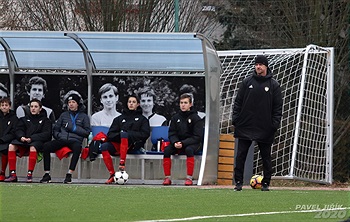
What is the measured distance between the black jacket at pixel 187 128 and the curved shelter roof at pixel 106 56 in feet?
1.59

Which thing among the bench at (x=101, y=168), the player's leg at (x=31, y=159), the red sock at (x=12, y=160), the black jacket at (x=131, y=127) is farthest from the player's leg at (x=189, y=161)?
the red sock at (x=12, y=160)

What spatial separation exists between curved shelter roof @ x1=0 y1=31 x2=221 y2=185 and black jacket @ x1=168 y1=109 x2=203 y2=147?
1.59 feet

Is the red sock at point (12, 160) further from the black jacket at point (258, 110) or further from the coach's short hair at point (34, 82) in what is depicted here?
the black jacket at point (258, 110)

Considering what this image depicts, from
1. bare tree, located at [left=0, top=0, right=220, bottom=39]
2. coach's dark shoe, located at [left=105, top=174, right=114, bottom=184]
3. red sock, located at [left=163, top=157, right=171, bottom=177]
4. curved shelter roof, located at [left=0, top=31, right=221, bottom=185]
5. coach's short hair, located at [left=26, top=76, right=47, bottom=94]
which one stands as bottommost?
coach's dark shoe, located at [left=105, top=174, right=114, bottom=184]

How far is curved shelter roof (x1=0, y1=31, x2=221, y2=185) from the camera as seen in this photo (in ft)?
54.3

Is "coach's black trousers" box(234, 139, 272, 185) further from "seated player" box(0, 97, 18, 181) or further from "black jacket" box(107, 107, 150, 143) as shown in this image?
"seated player" box(0, 97, 18, 181)

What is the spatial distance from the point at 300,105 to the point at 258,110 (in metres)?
4.49

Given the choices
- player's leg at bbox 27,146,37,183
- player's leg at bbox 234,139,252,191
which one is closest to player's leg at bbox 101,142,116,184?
player's leg at bbox 27,146,37,183

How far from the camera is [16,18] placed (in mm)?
26188

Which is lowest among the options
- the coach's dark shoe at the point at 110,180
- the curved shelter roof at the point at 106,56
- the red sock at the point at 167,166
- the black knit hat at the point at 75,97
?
the coach's dark shoe at the point at 110,180

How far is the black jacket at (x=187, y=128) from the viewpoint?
52.0ft

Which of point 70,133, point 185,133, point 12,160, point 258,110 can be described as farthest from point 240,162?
point 12,160

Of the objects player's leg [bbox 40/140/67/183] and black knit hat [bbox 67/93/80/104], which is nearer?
player's leg [bbox 40/140/67/183]

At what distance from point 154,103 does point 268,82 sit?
442 centimetres
